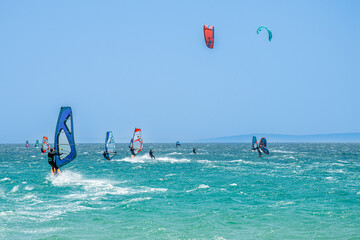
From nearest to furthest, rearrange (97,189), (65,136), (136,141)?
(65,136)
(97,189)
(136,141)

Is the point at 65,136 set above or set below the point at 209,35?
below

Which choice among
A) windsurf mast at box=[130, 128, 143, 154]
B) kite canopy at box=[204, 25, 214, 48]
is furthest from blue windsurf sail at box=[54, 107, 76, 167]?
windsurf mast at box=[130, 128, 143, 154]

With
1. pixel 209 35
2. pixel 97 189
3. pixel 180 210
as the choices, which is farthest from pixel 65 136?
pixel 209 35

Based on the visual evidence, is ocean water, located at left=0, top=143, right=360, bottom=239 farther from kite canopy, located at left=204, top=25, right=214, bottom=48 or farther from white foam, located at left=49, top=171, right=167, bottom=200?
kite canopy, located at left=204, top=25, right=214, bottom=48

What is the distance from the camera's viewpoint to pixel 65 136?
18.0 metres

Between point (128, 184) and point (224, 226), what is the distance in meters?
11.5

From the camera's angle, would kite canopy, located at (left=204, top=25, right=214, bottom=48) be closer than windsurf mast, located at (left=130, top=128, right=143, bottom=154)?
Yes

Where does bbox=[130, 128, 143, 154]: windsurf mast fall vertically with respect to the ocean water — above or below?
above

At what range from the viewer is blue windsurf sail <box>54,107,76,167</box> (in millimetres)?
17656

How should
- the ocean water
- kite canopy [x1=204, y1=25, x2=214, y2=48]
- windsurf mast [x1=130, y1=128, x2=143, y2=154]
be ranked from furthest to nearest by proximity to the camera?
windsurf mast [x1=130, y1=128, x2=143, y2=154] < kite canopy [x1=204, y1=25, x2=214, y2=48] < the ocean water

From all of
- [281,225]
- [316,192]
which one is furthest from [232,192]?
[281,225]

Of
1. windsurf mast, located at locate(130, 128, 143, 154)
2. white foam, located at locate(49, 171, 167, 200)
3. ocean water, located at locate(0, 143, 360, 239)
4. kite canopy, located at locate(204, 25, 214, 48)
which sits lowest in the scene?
ocean water, located at locate(0, 143, 360, 239)

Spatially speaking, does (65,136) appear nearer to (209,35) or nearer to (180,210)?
(180,210)

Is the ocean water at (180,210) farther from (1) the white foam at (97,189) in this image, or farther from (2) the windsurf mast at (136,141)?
(2) the windsurf mast at (136,141)
